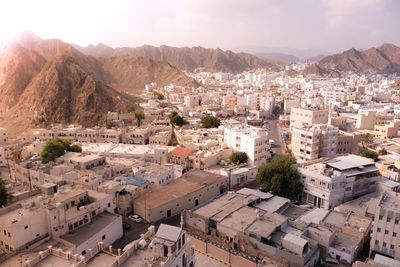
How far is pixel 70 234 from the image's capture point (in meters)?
29.6

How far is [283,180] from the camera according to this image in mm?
41688

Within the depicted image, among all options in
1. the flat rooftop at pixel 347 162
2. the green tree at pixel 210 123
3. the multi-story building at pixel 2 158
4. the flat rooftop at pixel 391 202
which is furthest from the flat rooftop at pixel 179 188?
the green tree at pixel 210 123

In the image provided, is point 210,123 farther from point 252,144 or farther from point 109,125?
point 252,144

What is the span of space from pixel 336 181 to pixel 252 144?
653 inches

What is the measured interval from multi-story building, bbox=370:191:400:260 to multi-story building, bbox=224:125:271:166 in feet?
81.7

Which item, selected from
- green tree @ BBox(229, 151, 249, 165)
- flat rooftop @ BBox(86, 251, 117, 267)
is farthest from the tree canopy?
flat rooftop @ BBox(86, 251, 117, 267)

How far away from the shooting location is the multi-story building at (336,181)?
39.6m


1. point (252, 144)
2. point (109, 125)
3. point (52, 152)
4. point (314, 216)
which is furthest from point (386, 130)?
point (52, 152)

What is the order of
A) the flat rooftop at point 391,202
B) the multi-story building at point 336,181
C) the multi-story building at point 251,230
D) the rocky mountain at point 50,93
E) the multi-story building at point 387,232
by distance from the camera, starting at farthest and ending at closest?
the rocky mountain at point 50,93
the multi-story building at point 336,181
the flat rooftop at point 391,202
the multi-story building at point 387,232
the multi-story building at point 251,230

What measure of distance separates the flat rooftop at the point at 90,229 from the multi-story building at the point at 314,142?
3535cm

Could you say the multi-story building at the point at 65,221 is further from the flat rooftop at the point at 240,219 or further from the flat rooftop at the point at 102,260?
the flat rooftop at the point at 240,219

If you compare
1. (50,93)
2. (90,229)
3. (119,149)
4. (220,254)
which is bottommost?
(220,254)

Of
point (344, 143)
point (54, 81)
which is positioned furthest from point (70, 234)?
point (54, 81)

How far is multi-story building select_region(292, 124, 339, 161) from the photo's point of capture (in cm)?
5547
